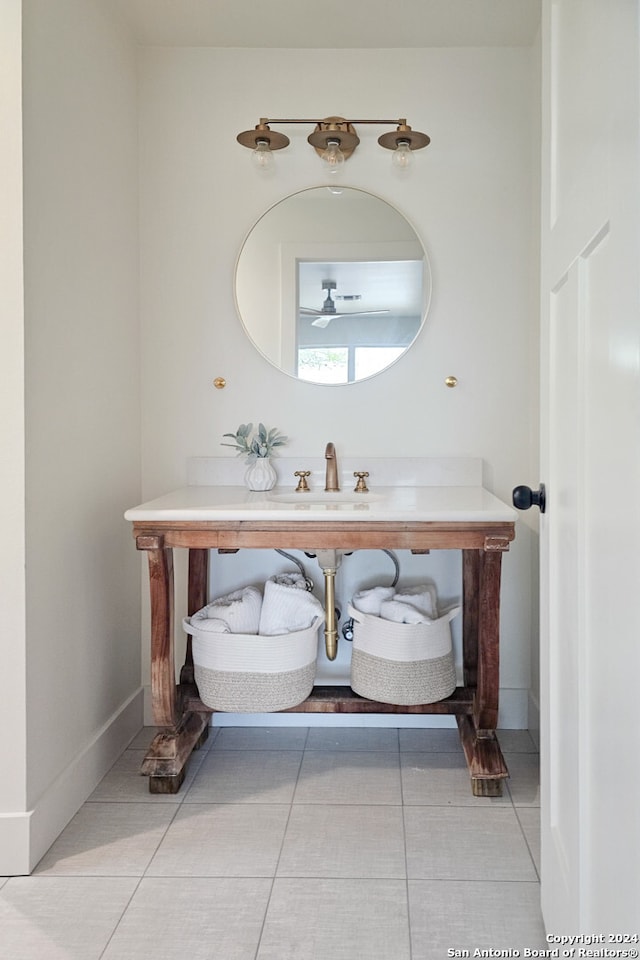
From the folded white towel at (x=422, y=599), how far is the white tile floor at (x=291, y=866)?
1.50 feet

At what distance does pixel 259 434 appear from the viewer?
8.37 feet

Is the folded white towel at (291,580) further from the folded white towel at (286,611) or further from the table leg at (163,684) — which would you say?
the table leg at (163,684)

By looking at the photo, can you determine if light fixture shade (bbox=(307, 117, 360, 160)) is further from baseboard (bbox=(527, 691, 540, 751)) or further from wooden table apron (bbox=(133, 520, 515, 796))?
baseboard (bbox=(527, 691, 540, 751))

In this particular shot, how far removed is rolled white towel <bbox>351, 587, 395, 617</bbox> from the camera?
231 centimetres

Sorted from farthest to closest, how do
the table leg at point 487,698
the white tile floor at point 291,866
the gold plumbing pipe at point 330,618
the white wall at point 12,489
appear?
the gold plumbing pipe at point 330,618
the table leg at point 487,698
the white wall at point 12,489
the white tile floor at point 291,866

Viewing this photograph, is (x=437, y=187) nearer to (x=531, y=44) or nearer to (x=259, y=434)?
(x=531, y=44)

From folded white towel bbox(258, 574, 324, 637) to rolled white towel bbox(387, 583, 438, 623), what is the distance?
0.93 ft

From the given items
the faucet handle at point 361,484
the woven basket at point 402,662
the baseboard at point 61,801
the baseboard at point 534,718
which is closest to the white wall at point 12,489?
the baseboard at point 61,801

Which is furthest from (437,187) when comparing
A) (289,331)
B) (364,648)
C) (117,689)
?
(117,689)

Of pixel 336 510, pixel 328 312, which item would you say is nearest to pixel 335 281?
pixel 328 312

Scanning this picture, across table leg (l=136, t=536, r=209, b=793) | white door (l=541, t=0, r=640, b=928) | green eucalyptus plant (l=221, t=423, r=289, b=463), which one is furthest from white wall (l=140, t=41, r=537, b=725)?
white door (l=541, t=0, r=640, b=928)

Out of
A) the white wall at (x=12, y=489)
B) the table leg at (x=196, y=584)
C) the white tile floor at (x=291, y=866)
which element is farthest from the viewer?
the table leg at (x=196, y=584)

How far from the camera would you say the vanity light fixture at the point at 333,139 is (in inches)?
95.1

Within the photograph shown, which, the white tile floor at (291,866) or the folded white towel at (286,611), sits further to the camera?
the folded white towel at (286,611)
